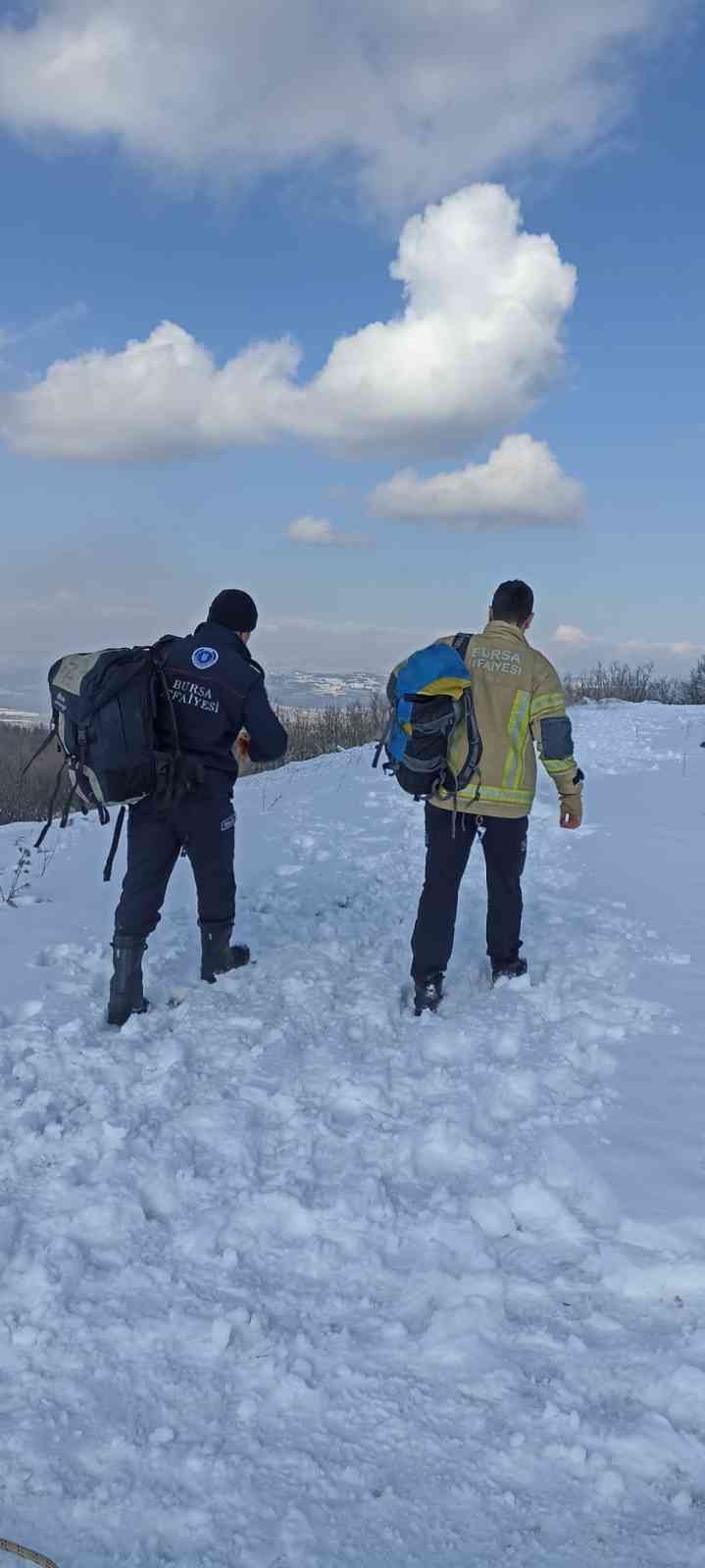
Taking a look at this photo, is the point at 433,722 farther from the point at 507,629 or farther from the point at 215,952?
the point at 215,952

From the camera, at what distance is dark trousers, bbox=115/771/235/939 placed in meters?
4.88

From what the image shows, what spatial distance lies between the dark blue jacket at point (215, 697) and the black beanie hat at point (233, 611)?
0.19ft

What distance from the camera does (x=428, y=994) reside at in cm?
507

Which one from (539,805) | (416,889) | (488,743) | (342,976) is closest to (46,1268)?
(342,976)

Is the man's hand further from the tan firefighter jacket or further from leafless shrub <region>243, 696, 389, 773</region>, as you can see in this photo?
leafless shrub <region>243, 696, 389, 773</region>

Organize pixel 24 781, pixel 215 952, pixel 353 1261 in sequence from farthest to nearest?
pixel 24 781 → pixel 215 952 → pixel 353 1261

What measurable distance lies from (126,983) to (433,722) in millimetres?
2050

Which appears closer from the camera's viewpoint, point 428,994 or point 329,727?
point 428,994

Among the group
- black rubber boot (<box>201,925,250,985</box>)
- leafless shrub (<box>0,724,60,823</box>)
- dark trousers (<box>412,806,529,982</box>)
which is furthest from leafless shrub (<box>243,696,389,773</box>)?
dark trousers (<box>412,806,529,982</box>)

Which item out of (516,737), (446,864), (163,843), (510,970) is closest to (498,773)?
(516,737)

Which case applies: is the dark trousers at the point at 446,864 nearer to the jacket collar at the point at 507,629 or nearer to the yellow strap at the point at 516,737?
the yellow strap at the point at 516,737

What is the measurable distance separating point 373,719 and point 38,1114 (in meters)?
14.8

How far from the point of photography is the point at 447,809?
16.6 ft

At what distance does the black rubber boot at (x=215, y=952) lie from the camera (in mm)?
5273
